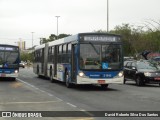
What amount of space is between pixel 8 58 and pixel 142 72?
10372mm

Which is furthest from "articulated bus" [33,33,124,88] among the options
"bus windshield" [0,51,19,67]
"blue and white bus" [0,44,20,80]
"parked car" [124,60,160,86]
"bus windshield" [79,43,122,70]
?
"bus windshield" [0,51,19,67]

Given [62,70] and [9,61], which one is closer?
[62,70]

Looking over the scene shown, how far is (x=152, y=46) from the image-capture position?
1797 inches

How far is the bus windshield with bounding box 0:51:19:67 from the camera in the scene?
108 ft

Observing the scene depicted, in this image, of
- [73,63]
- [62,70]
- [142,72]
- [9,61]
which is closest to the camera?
[73,63]

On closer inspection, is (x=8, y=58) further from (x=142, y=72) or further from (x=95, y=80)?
(x=95, y=80)

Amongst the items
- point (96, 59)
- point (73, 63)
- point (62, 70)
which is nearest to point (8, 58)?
point (62, 70)

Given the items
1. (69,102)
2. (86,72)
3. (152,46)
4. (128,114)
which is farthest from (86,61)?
(152,46)

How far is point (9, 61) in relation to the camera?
32906 millimetres

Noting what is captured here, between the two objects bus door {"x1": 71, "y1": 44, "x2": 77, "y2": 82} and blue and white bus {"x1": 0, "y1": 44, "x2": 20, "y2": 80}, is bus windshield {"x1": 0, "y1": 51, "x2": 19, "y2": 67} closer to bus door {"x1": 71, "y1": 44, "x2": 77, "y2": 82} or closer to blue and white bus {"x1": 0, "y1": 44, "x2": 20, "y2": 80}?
blue and white bus {"x1": 0, "y1": 44, "x2": 20, "y2": 80}

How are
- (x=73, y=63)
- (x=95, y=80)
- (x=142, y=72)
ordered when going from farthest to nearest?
(x=142, y=72) → (x=73, y=63) → (x=95, y=80)

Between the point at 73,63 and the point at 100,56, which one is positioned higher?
the point at 100,56

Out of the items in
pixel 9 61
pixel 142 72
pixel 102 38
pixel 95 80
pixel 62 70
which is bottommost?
pixel 95 80

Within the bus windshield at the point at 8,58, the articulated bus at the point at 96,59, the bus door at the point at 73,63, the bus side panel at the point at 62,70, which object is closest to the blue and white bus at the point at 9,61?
the bus windshield at the point at 8,58
